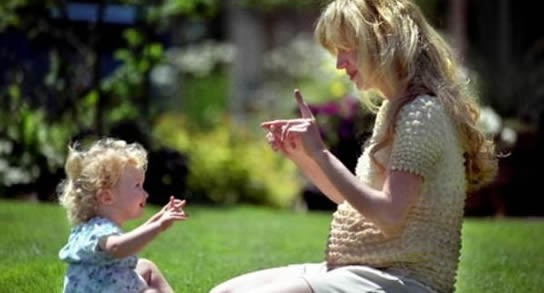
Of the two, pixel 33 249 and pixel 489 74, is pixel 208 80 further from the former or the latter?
pixel 33 249

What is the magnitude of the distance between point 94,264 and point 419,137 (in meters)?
1.09

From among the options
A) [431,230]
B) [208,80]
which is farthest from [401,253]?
[208,80]

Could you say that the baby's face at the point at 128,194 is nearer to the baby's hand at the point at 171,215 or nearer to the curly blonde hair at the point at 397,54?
the baby's hand at the point at 171,215

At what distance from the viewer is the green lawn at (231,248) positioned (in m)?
5.50

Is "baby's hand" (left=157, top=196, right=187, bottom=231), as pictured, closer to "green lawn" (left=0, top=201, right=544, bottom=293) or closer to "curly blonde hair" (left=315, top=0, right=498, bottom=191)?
"curly blonde hair" (left=315, top=0, right=498, bottom=191)

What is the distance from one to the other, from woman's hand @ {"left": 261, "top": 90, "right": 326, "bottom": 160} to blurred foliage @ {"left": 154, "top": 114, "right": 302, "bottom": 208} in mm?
6589

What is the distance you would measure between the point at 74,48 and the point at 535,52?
5767mm

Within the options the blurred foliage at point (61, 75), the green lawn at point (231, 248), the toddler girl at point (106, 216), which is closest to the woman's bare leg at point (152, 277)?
the toddler girl at point (106, 216)

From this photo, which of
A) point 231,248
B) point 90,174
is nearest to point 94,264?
point 90,174

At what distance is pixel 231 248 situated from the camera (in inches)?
280

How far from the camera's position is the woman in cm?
385

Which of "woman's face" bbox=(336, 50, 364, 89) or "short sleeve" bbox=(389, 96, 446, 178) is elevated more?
"woman's face" bbox=(336, 50, 364, 89)

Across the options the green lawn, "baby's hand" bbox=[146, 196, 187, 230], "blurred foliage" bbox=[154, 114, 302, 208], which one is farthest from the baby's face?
"blurred foliage" bbox=[154, 114, 302, 208]

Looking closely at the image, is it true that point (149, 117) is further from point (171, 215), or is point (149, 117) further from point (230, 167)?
point (171, 215)
